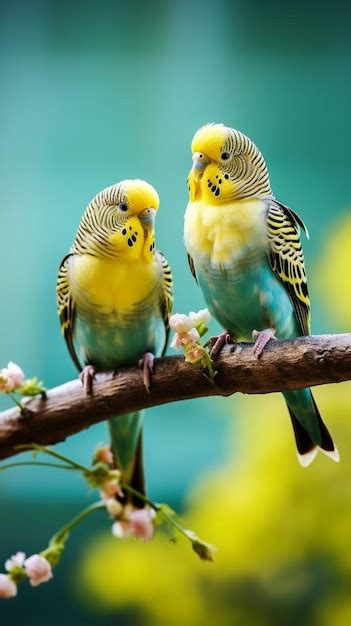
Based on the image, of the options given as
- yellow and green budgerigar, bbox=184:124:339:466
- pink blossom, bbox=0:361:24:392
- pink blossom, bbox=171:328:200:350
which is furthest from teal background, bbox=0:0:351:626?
pink blossom, bbox=171:328:200:350

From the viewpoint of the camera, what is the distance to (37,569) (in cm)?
122

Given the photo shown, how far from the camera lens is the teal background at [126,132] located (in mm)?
2199

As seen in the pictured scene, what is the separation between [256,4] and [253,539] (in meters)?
1.49

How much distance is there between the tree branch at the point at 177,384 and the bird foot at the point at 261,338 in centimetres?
1

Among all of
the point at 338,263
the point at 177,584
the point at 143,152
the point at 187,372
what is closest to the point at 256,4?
the point at 143,152

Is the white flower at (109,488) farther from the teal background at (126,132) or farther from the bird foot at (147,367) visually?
the teal background at (126,132)

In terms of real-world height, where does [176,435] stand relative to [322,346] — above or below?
above

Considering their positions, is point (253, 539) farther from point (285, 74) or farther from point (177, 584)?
point (285, 74)

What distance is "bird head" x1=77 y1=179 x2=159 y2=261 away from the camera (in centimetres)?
138

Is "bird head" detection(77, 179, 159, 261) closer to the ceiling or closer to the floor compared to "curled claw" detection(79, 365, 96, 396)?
closer to the ceiling

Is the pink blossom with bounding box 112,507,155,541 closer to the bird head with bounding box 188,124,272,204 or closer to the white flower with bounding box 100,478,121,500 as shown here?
the white flower with bounding box 100,478,121,500

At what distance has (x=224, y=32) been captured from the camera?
7.61 feet

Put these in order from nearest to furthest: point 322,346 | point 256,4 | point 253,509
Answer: point 322,346, point 253,509, point 256,4

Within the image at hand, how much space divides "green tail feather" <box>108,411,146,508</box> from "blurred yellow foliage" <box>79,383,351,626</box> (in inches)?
20.6
